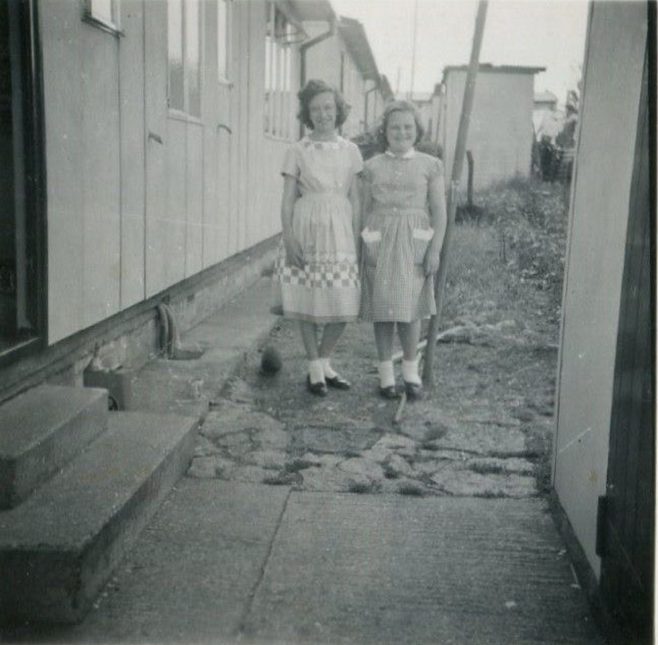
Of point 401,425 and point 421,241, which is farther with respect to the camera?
point 421,241

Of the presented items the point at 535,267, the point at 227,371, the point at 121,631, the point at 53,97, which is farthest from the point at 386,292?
the point at 535,267

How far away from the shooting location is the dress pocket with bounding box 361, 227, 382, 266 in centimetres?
469

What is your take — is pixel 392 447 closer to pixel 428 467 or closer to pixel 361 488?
pixel 428 467

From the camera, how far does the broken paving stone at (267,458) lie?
12.1 ft

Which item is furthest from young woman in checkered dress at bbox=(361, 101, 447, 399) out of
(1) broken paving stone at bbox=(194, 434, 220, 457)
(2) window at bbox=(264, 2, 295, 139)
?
(2) window at bbox=(264, 2, 295, 139)

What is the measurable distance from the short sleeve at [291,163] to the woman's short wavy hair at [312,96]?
7.6 inches

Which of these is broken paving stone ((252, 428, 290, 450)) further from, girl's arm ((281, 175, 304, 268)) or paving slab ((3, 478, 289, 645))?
girl's arm ((281, 175, 304, 268))

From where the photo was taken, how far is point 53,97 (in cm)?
344

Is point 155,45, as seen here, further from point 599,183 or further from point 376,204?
point 599,183

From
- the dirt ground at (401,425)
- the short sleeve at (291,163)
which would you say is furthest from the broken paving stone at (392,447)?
the short sleeve at (291,163)

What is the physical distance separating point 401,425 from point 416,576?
164 centimetres

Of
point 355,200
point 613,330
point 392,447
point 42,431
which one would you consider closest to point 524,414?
point 392,447

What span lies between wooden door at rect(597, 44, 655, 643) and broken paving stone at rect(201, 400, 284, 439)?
213 cm

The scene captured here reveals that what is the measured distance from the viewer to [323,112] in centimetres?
457
